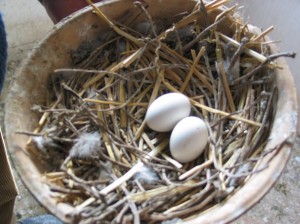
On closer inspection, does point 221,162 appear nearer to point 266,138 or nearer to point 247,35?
point 266,138

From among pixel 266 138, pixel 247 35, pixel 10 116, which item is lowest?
pixel 266 138

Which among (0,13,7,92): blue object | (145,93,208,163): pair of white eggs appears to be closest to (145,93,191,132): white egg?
(145,93,208,163): pair of white eggs

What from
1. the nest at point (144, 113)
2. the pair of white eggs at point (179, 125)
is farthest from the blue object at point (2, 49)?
the pair of white eggs at point (179, 125)

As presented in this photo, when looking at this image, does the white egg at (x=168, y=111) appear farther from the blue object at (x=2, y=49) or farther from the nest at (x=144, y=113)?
the blue object at (x=2, y=49)

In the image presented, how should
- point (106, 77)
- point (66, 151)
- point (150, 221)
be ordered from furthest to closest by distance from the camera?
1. point (106, 77)
2. point (66, 151)
3. point (150, 221)

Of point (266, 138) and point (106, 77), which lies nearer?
point (266, 138)

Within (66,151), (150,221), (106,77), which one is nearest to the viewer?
(150,221)

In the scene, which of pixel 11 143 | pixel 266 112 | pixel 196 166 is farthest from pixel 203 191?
pixel 11 143
